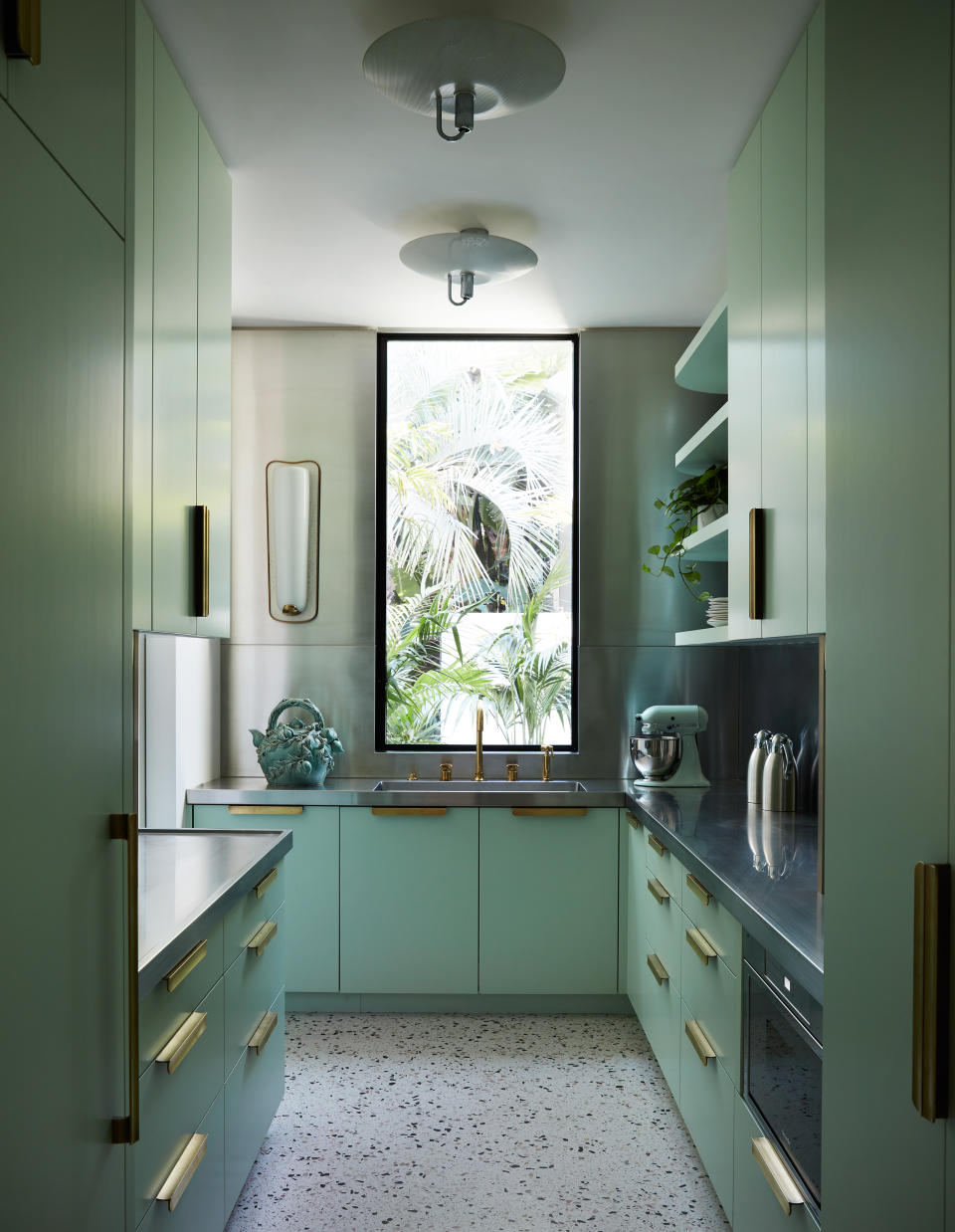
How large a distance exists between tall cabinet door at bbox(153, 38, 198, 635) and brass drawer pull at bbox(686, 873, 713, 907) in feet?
4.57

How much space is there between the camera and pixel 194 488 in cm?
251

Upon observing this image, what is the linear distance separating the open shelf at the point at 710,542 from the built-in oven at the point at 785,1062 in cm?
134

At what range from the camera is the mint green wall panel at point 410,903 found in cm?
373

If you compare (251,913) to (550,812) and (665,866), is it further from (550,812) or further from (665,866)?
(550,812)

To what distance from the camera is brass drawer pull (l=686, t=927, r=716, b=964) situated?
2377 millimetres

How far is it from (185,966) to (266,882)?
0.74m

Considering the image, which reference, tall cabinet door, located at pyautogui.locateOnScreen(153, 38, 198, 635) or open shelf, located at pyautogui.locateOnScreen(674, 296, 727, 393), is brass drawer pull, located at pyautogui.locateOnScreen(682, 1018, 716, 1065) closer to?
tall cabinet door, located at pyautogui.locateOnScreen(153, 38, 198, 635)

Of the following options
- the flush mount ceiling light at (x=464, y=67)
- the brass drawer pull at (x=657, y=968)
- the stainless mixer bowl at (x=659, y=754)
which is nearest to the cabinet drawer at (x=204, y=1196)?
the brass drawer pull at (x=657, y=968)

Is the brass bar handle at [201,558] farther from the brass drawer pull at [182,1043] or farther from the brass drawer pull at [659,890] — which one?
the brass drawer pull at [659,890]

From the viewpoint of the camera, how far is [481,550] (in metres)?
4.32

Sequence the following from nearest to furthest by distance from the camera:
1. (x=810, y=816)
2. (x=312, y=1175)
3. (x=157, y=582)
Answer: (x=157, y=582)
(x=312, y=1175)
(x=810, y=816)
